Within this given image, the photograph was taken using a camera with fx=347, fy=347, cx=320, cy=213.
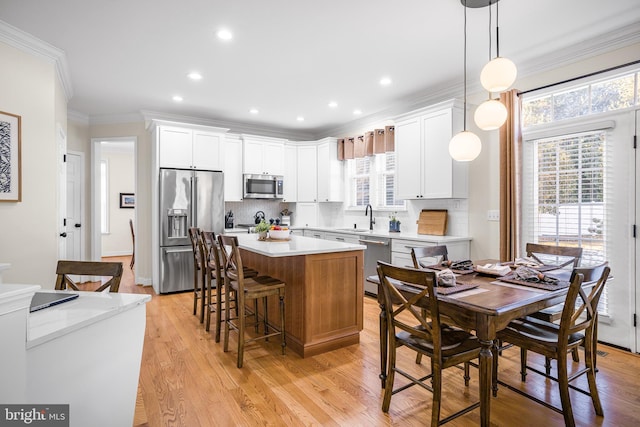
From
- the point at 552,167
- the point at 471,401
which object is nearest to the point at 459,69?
the point at 552,167

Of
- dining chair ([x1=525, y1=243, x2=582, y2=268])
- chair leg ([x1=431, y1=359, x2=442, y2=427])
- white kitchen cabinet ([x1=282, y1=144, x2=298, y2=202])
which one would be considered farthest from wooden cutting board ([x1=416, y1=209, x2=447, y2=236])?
chair leg ([x1=431, y1=359, x2=442, y2=427])

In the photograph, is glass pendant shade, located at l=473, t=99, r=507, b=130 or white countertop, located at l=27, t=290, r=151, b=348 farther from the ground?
glass pendant shade, located at l=473, t=99, r=507, b=130

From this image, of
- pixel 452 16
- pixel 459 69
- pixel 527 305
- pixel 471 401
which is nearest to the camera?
pixel 527 305

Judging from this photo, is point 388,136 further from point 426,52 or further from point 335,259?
point 335,259

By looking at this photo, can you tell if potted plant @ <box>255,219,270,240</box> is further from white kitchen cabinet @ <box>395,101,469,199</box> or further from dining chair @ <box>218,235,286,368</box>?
white kitchen cabinet @ <box>395,101,469,199</box>

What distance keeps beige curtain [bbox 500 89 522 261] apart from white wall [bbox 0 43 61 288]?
4766mm

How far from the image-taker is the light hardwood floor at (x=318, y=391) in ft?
6.89

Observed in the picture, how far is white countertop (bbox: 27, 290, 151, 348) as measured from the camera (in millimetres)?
1209

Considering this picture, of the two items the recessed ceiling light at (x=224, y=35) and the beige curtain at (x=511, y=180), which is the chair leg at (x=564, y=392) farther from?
the recessed ceiling light at (x=224, y=35)

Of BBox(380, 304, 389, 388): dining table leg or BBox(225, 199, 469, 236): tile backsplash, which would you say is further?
BBox(225, 199, 469, 236): tile backsplash

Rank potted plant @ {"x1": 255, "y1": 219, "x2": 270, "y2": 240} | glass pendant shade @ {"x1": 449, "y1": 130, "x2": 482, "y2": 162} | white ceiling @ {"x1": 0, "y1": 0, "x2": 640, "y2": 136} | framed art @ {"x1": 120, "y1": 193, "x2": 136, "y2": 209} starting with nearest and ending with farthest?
glass pendant shade @ {"x1": 449, "y1": 130, "x2": 482, "y2": 162} < white ceiling @ {"x1": 0, "y1": 0, "x2": 640, "y2": 136} < potted plant @ {"x1": 255, "y1": 219, "x2": 270, "y2": 240} < framed art @ {"x1": 120, "y1": 193, "x2": 136, "y2": 209}

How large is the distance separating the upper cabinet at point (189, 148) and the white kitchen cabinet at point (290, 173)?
138cm

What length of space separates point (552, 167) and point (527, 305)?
7.63ft

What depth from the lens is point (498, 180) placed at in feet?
13.2
